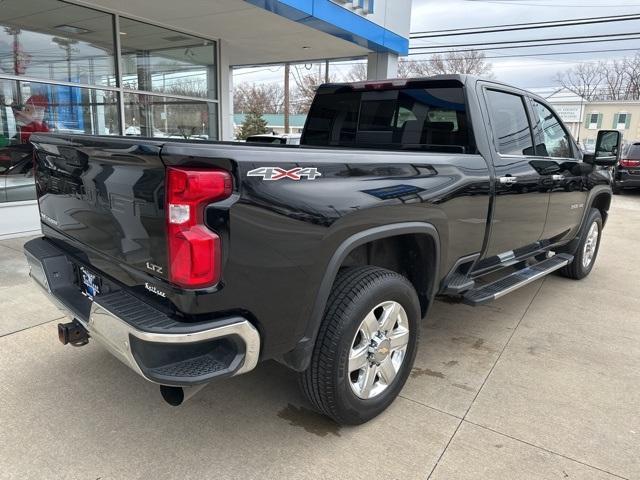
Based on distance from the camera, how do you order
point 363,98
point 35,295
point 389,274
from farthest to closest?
point 35,295, point 363,98, point 389,274

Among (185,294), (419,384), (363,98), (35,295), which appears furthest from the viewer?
(35,295)

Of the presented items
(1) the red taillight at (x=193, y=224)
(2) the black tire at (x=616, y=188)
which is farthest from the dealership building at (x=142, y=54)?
(2) the black tire at (x=616, y=188)

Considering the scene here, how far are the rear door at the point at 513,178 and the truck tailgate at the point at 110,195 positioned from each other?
2451 millimetres

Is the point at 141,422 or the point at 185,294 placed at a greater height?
the point at 185,294

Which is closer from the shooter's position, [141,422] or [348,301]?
[348,301]

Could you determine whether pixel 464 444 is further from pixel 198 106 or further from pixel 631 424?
pixel 198 106

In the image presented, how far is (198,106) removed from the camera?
35.2ft

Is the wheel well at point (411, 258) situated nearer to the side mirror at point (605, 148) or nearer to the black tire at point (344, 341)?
the black tire at point (344, 341)

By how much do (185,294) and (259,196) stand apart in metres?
0.49

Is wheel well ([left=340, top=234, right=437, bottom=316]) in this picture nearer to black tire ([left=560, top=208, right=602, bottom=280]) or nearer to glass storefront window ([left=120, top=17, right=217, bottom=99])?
black tire ([left=560, top=208, right=602, bottom=280])

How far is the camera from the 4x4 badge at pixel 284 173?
2.01m

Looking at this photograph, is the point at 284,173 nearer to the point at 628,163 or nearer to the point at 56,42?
the point at 56,42

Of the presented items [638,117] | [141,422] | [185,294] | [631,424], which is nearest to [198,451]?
[141,422]

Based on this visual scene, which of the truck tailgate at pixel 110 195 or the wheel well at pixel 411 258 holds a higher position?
the truck tailgate at pixel 110 195
